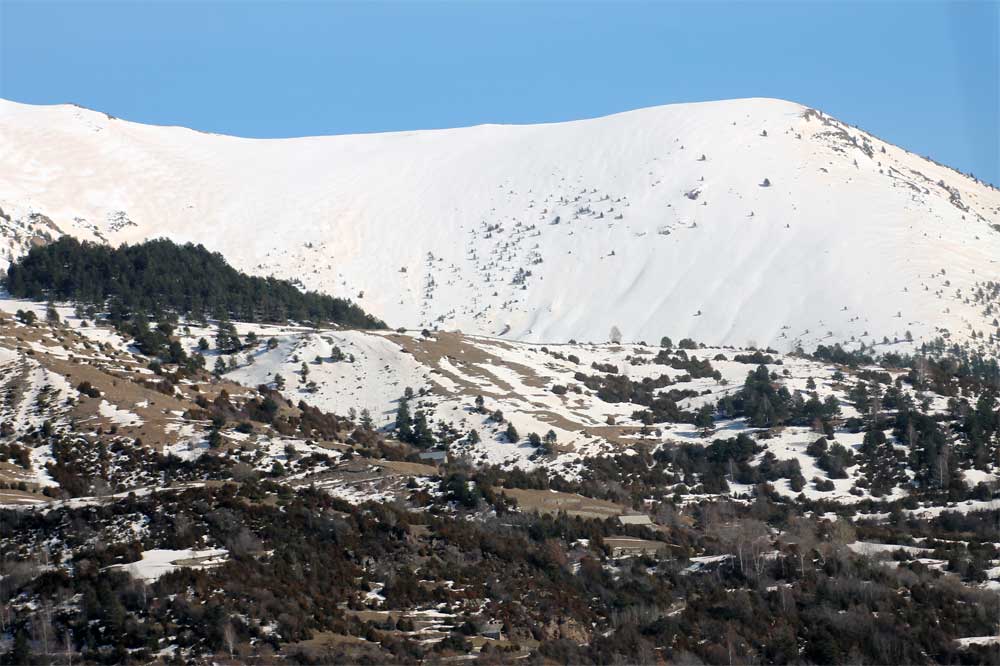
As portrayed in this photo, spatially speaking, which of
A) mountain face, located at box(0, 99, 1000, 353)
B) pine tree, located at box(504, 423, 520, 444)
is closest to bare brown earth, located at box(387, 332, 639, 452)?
pine tree, located at box(504, 423, 520, 444)

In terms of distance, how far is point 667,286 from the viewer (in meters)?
133

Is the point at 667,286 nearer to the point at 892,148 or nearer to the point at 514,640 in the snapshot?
the point at 892,148

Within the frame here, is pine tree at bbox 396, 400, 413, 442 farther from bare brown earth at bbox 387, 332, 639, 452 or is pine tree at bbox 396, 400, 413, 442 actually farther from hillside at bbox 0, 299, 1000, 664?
bare brown earth at bbox 387, 332, 639, 452

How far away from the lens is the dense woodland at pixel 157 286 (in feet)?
301

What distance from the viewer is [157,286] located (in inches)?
3730

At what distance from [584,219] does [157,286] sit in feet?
205

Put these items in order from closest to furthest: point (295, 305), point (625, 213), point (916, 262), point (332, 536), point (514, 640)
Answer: point (514, 640) < point (332, 536) < point (295, 305) < point (916, 262) < point (625, 213)

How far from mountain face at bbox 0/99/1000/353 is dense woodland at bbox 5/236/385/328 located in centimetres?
1998

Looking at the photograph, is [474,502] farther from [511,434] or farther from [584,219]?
[584,219]

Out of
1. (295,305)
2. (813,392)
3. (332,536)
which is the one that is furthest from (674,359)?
(332,536)

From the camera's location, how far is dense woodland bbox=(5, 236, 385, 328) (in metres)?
91.9

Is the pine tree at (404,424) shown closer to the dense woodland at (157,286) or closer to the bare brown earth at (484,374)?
the bare brown earth at (484,374)

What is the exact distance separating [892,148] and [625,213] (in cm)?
4158

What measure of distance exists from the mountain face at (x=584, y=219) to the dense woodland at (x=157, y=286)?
19984 millimetres
